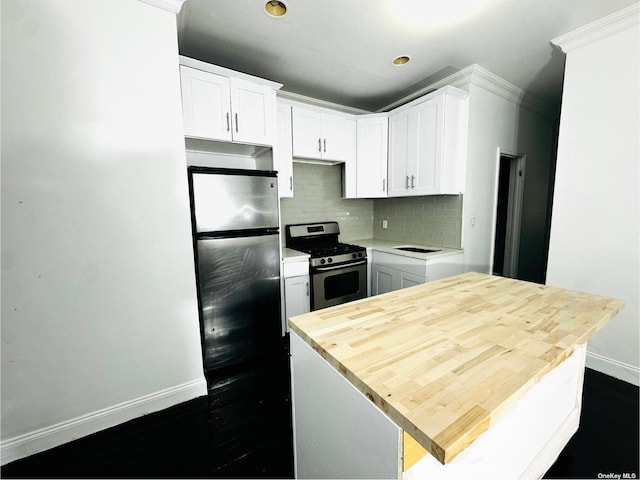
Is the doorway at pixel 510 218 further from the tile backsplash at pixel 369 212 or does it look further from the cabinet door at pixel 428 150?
the cabinet door at pixel 428 150

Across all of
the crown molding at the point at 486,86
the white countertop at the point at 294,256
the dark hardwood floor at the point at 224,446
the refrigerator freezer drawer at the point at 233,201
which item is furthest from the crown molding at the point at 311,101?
the dark hardwood floor at the point at 224,446

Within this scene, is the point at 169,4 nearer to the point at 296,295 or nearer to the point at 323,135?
the point at 323,135

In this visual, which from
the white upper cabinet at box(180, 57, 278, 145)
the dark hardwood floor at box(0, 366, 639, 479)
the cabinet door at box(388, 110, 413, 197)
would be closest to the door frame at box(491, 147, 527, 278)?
the cabinet door at box(388, 110, 413, 197)

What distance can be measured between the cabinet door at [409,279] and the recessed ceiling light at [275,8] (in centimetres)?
240

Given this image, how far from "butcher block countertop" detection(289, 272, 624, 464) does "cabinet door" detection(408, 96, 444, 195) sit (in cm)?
164

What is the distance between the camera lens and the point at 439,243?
3.02 meters

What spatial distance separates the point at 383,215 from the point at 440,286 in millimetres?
2433

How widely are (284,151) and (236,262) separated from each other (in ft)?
4.11

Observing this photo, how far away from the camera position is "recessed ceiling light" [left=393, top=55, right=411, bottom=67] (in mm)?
2346

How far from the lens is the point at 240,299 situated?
2.13 metres

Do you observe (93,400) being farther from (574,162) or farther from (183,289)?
(574,162)

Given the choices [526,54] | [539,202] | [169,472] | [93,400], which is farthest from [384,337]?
[539,202]

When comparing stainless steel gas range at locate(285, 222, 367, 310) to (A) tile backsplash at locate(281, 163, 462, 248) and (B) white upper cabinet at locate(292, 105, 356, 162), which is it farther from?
(B) white upper cabinet at locate(292, 105, 356, 162)

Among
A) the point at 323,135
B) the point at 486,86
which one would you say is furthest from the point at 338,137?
the point at 486,86
